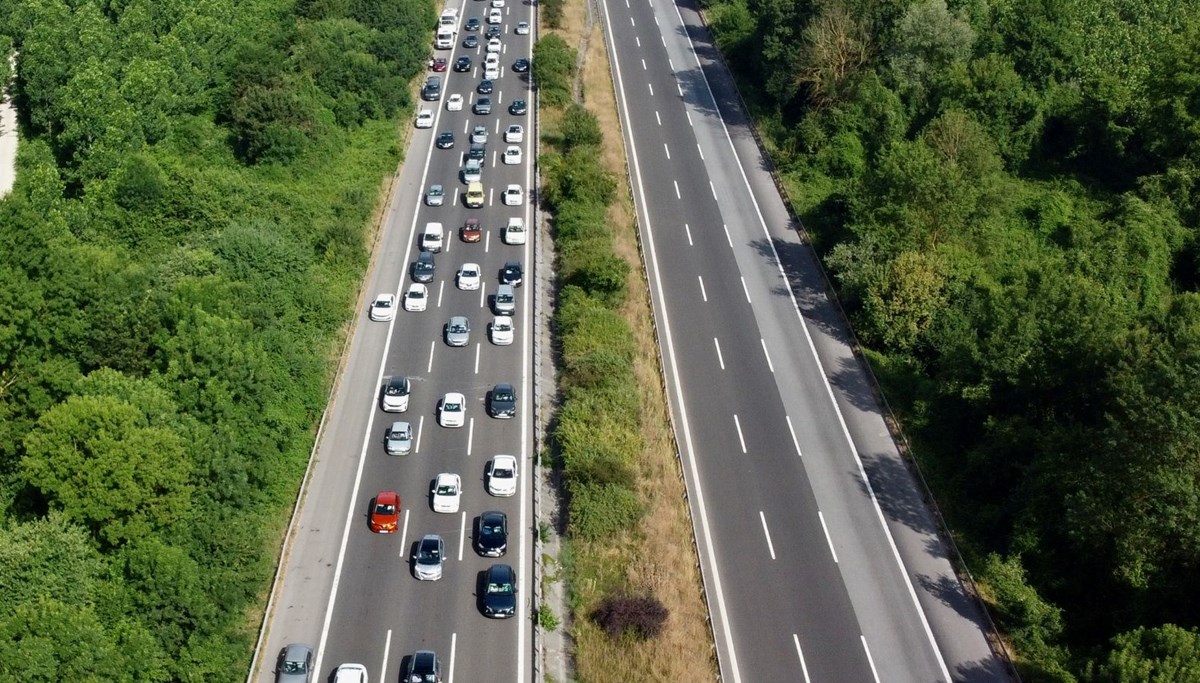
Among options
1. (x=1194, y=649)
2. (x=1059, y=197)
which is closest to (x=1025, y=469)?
(x=1194, y=649)

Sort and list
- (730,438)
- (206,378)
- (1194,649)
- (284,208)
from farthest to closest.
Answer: (284,208), (730,438), (206,378), (1194,649)

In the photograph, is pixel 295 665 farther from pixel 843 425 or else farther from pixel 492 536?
pixel 843 425

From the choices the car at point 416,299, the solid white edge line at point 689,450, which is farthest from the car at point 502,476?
the car at point 416,299

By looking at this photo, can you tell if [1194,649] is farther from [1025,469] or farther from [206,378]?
[206,378]

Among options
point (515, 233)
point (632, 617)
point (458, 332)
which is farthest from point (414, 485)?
point (515, 233)

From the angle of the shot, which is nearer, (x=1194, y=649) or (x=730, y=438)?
(x=1194, y=649)

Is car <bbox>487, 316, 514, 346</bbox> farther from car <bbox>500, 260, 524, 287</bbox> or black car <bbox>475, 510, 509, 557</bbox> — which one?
black car <bbox>475, 510, 509, 557</bbox>

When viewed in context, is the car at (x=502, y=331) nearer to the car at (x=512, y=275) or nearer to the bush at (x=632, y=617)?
the car at (x=512, y=275)
